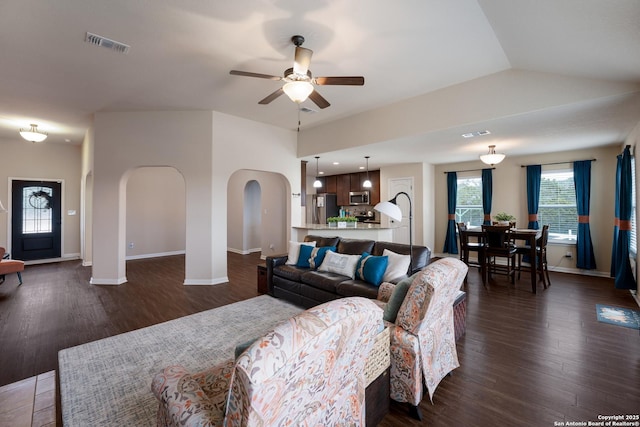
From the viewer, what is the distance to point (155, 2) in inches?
93.7

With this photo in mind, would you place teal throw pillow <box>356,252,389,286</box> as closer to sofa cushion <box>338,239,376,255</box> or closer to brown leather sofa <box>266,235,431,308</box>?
brown leather sofa <box>266,235,431,308</box>

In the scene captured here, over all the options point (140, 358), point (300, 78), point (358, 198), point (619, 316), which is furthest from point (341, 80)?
point (358, 198)

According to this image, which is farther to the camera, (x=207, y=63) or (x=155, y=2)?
(x=207, y=63)

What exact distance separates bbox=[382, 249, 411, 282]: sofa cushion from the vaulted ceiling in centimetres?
227

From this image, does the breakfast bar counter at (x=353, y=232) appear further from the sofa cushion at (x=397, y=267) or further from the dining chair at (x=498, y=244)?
the sofa cushion at (x=397, y=267)

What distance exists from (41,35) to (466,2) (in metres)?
4.14

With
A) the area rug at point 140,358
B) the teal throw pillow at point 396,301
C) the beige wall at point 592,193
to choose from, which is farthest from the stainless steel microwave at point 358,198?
the teal throw pillow at point 396,301

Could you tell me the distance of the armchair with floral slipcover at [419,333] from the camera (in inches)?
72.0

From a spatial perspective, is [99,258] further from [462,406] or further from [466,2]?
[466,2]

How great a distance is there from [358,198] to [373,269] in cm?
588

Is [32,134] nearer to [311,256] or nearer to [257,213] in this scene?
[257,213]

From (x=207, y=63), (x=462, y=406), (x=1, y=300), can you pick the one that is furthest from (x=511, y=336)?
(x=1, y=300)

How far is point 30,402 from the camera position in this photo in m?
2.07

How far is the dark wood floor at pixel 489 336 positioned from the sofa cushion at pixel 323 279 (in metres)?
1.25
